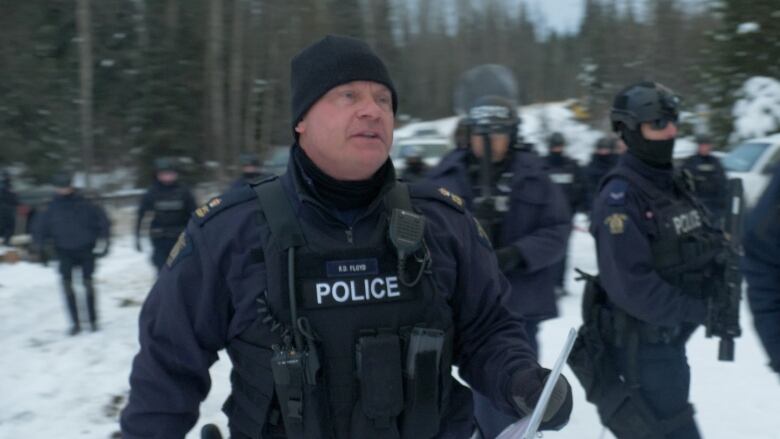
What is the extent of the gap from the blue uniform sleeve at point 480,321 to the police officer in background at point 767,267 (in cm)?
76

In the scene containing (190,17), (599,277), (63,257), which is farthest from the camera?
(190,17)

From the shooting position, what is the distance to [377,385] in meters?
1.88

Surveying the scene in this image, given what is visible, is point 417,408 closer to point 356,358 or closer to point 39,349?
point 356,358

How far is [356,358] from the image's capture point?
1893 mm

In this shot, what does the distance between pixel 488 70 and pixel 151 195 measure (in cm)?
506

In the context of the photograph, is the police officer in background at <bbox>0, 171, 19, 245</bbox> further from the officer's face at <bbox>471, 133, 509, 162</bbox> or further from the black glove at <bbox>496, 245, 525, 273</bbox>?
the black glove at <bbox>496, 245, 525, 273</bbox>

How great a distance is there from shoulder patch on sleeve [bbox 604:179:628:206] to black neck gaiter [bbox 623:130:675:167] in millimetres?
152

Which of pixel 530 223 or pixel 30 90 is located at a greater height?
pixel 530 223

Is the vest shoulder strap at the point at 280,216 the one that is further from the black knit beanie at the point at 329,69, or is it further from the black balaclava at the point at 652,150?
the black balaclava at the point at 652,150

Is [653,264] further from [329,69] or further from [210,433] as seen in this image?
[210,433]

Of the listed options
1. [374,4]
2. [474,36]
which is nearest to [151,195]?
[374,4]

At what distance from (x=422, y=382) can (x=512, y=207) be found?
79.1 inches

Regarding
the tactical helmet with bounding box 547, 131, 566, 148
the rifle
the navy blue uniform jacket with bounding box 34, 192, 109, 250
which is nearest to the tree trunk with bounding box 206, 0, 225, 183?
the tactical helmet with bounding box 547, 131, 566, 148

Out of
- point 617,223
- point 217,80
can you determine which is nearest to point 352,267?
point 617,223
